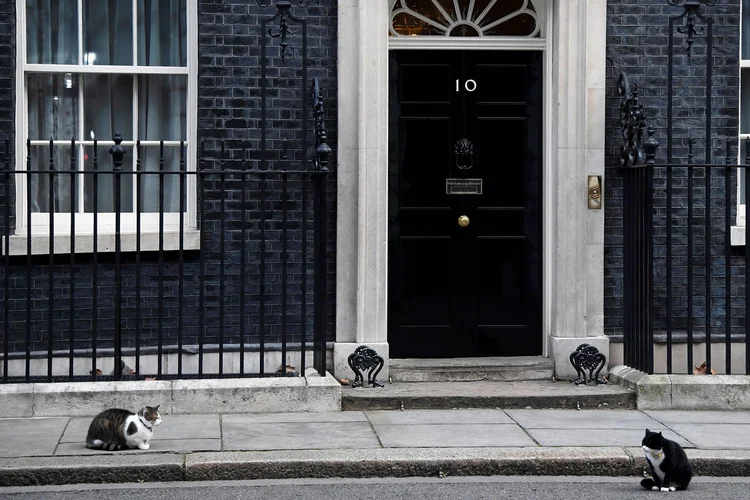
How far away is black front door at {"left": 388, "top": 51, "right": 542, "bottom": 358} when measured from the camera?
9867 millimetres

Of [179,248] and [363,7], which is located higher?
[363,7]

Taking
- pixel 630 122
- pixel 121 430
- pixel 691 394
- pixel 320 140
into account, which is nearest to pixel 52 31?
pixel 320 140

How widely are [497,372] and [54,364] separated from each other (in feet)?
11.2

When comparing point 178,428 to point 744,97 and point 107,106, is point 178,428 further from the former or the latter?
point 744,97

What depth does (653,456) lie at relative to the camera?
6.80 meters

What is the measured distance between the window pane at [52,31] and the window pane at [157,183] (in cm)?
94

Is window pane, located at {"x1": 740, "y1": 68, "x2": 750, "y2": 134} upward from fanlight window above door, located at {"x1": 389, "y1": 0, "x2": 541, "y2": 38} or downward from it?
downward

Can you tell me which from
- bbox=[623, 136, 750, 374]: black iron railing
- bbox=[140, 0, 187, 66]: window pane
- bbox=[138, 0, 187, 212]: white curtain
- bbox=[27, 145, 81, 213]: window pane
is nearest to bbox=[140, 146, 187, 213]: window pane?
bbox=[138, 0, 187, 212]: white curtain

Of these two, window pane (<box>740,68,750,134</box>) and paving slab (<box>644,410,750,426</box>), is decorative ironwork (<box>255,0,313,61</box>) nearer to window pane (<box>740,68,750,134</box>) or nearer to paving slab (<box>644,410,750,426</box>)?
window pane (<box>740,68,750,134</box>)

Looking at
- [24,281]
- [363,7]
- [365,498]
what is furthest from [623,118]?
[24,281]

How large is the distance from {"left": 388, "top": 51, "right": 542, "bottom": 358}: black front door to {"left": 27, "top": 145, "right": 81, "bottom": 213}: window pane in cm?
255

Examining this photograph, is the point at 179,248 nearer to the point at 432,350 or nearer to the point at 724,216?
the point at 432,350

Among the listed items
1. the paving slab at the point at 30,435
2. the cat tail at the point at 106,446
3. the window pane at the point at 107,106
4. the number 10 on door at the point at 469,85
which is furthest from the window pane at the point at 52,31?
the cat tail at the point at 106,446

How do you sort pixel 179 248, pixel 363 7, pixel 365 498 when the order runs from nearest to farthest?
pixel 365 498 → pixel 179 248 → pixel 363 7
